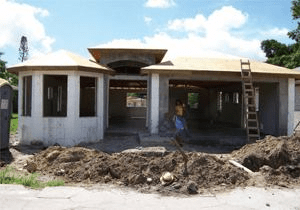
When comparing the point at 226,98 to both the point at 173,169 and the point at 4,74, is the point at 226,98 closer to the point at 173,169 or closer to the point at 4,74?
the point at 173,169

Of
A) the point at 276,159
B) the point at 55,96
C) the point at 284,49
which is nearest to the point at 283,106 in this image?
the point at 276,159

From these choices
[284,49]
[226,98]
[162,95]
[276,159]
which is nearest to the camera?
[276,159]

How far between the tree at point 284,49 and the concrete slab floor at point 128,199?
2785 cm

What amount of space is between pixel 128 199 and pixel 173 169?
1.90 metres

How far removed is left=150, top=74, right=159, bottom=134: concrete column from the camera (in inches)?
553

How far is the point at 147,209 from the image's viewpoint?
558 cm

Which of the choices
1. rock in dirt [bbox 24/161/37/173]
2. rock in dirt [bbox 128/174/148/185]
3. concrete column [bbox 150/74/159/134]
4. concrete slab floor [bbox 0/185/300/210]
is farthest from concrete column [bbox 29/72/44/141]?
rock in dirt [bbox 128/174/148/185]

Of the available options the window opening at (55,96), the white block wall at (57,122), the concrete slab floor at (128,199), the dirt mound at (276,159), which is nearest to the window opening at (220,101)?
the window opening at (55,96)

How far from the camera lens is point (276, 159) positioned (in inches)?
341

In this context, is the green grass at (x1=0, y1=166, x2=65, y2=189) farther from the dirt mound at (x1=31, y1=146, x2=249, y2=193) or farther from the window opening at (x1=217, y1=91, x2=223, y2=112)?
the window opening at (x1=217, y1=91, x2=223, y2=112)

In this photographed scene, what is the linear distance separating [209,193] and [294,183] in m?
2.23

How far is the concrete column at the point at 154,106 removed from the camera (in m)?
14.0

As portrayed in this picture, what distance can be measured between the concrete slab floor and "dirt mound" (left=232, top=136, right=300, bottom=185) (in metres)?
0.86

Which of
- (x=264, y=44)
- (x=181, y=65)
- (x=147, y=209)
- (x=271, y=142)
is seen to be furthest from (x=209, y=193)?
(x=264, y=44)
